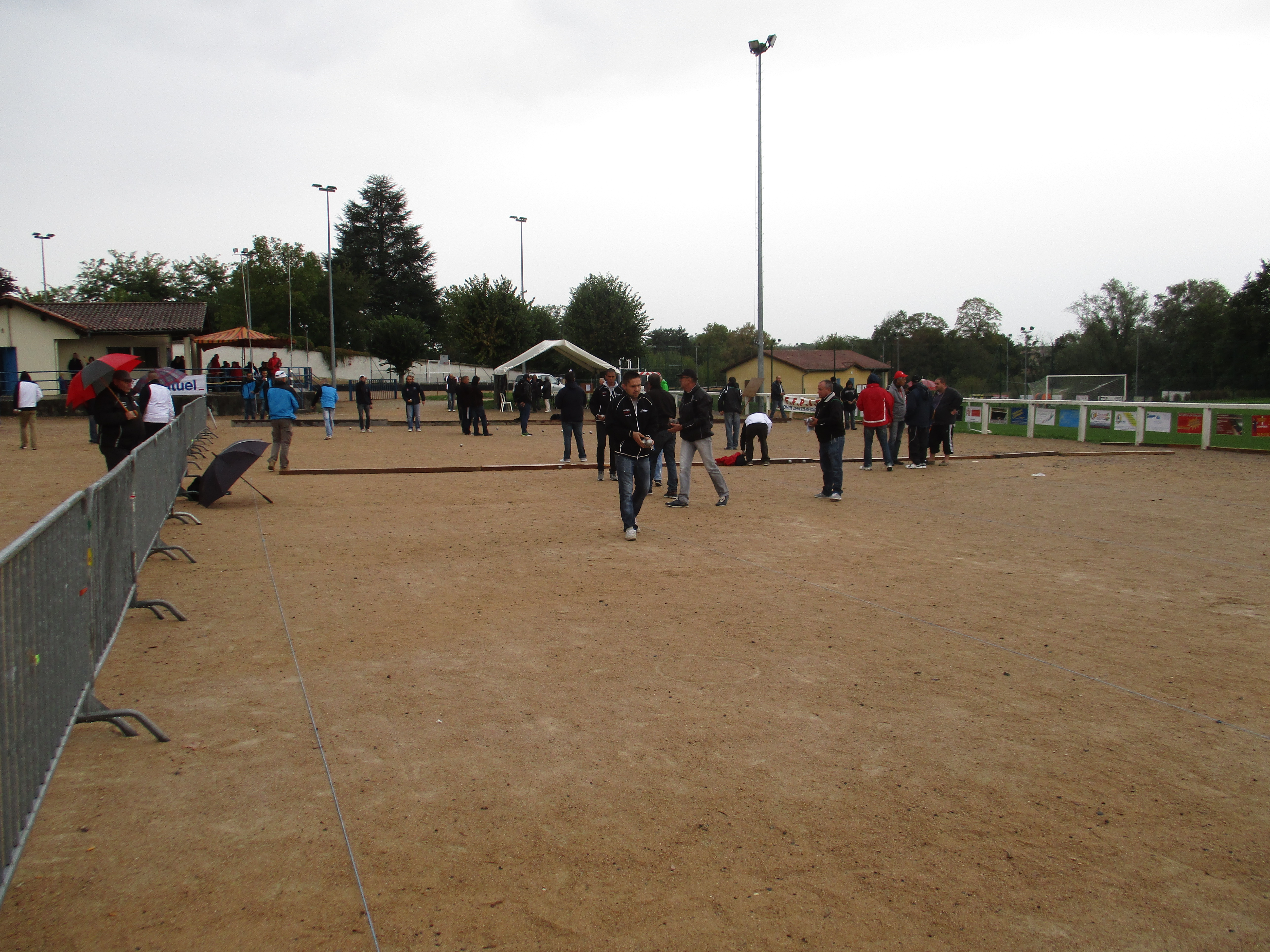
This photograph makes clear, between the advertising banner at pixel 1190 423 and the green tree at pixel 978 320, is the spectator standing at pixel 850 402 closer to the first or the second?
the advertising banner at pixel 1190 423

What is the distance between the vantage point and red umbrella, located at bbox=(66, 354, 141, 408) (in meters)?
9.13

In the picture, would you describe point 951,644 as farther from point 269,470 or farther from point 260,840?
point 269,470

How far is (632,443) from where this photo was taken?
9703mm

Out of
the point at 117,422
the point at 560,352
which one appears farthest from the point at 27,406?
the point at 560,352

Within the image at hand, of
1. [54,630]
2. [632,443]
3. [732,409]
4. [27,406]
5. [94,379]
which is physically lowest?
[54,630]

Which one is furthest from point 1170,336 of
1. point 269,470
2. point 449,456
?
point 269,470

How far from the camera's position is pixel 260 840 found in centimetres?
332

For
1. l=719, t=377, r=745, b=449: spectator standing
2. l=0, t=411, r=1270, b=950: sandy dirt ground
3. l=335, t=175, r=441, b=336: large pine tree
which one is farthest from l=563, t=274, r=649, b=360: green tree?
l=0, t=411, r=1270, b=950: sandy dirt ground

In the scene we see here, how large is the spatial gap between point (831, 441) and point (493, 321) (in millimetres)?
39933

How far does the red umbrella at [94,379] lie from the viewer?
9.13 meters

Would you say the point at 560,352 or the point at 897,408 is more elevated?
the point at 560,352

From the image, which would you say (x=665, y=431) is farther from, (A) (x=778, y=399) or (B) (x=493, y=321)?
(B) (x=493, y=321)

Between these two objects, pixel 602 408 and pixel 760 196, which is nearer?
A: pixel 602 408

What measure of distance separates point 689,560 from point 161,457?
17.5 feet
